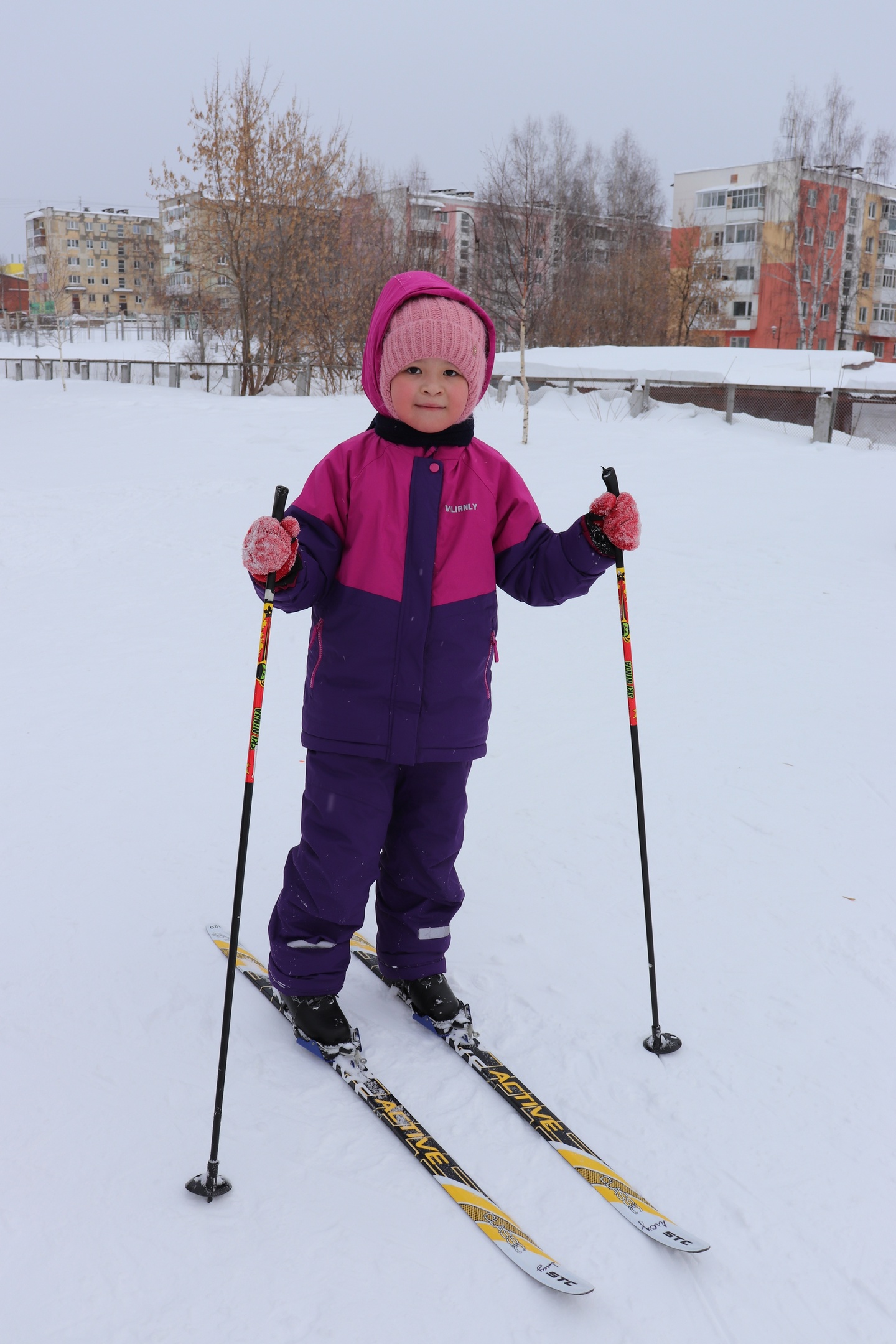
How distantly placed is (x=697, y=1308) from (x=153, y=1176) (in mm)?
1043

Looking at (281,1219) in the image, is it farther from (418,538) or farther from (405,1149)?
(418,538)

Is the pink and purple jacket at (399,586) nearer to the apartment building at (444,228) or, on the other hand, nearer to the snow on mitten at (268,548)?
the snow on mitten at (268,548)

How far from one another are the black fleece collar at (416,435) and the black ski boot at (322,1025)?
4.37 feet

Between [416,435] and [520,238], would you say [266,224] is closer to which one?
[520,238]

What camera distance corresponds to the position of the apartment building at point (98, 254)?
280 ft

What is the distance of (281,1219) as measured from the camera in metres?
1.81

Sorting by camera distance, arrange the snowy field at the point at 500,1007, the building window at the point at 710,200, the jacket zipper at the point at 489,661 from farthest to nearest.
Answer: the building window at the point at 710,200 → the jacket zipper at the point at 489,661 → the snowy field at the point at 500,1007

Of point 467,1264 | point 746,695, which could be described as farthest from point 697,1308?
point 746,695

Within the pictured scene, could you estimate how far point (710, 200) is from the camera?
51531 mm

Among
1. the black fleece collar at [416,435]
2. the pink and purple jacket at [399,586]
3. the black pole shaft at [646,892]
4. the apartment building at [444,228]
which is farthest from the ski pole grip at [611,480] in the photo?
the apartment building at [444,228]

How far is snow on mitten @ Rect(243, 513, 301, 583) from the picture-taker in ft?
6.22

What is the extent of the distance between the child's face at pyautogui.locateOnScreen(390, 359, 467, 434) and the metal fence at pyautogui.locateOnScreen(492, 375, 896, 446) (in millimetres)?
13296

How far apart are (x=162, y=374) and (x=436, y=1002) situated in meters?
24.6

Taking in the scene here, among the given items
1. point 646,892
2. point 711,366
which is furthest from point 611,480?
point 711,366
